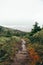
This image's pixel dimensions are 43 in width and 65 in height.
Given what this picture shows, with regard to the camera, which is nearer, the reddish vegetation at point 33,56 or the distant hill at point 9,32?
the reddish vegetation at point 33,56

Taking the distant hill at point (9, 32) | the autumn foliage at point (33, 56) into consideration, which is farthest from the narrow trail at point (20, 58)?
the distant hill at point (9, 32)

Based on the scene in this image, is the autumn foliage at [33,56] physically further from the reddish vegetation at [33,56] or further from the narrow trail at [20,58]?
the narrow trail at [20,58]

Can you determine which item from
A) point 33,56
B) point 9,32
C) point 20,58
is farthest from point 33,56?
point 9,32

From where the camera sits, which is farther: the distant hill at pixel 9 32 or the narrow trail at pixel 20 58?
the distant hill at pixel 9 32

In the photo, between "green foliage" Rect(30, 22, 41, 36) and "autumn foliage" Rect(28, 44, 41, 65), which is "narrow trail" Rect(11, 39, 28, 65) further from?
"green foliage" Rect(30, 22, 41, 36)

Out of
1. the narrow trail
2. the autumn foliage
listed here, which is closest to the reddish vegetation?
the autumn foliage

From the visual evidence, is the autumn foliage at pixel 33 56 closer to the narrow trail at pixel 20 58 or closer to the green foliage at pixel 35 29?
the narrow trail at pixel 20 58

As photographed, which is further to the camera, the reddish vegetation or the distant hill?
the distant hill

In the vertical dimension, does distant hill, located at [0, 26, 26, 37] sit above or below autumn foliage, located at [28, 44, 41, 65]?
above

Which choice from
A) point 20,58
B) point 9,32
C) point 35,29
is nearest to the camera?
point 20,58

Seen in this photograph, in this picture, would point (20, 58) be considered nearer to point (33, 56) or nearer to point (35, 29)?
point (33, 56)

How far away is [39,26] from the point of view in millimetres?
13164

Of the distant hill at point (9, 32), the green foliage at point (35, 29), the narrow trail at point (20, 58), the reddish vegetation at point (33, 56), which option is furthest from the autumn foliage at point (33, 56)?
the distant hill at point (9, 32)

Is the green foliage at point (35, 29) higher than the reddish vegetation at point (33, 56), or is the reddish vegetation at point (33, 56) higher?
the green foliage at point (35, 29)
